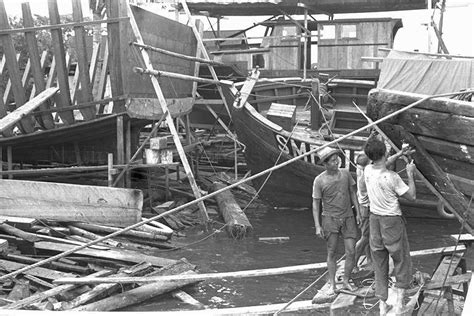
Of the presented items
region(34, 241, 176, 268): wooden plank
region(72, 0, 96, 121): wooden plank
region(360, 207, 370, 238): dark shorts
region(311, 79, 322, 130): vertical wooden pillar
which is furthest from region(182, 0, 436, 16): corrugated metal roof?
region(360, 207, 370, 238): dark shorts

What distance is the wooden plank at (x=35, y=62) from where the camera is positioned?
1257 cm

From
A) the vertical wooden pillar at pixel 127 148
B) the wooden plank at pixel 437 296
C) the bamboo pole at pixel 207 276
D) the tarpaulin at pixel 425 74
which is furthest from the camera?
the vertical wooden pillar at pixel 127 148

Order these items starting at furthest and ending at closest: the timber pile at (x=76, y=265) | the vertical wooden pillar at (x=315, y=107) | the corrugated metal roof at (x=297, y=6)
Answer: the corrugated metal roof at (x=297, y=6) → the vertical wooden pillar at (x=315, y=107) → the timber pile at (x=76, y=265)

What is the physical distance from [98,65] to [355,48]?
9701mm

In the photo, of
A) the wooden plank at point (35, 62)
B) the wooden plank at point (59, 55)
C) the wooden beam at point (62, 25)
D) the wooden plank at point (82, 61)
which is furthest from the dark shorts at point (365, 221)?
the wooden plank at point (35, 62)

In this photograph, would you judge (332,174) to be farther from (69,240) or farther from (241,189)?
(241,189)

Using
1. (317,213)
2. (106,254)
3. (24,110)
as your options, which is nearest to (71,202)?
(106,254)

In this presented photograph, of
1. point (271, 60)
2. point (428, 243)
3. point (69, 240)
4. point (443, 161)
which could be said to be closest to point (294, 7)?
point (271, 60)

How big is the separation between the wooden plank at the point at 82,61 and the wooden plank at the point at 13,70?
3.96 ft

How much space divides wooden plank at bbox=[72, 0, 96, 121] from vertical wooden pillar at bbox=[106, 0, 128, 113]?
49cm

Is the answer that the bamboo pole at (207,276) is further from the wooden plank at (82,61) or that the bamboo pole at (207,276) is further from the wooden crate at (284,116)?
the wooden crate at (284,116)

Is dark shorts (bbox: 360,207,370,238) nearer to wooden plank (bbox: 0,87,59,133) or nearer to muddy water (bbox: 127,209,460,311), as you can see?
muddy water (bbox: 127,209,460,311)

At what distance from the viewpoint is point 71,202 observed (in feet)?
35.0

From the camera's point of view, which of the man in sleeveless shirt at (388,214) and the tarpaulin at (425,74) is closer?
the man in sleeveless shirt at (388,214)
